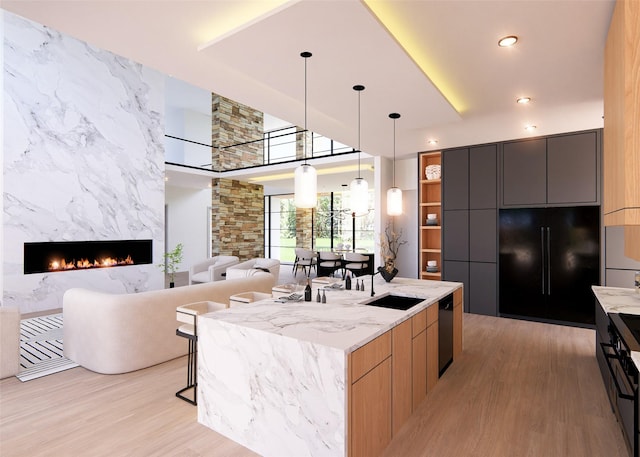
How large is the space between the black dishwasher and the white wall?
8799 mm

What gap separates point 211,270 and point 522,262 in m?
5.26

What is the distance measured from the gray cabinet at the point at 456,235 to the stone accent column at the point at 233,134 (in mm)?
6024

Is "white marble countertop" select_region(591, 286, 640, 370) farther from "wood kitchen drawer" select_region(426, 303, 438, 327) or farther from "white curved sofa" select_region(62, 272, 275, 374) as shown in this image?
"white curved sofa" select_region(62, 272, 275, 374)

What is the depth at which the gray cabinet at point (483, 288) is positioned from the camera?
5621 millimetres

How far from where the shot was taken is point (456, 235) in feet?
19.6

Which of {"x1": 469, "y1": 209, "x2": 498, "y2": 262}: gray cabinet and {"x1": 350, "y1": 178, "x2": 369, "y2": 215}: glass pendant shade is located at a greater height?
{"x1": 350, "y1": 178, "x2": 369, "y2": 215}: glass pendant shade

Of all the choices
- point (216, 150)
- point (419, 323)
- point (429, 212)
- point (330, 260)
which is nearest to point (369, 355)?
point (419, 323)

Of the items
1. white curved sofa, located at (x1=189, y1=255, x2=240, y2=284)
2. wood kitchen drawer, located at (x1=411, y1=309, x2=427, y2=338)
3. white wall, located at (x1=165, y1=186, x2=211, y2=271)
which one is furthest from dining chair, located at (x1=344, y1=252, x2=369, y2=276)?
wood kitchen drawer, located at (x1=411, y1=309, x2=427, y2=338)

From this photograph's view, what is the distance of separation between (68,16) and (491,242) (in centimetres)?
564

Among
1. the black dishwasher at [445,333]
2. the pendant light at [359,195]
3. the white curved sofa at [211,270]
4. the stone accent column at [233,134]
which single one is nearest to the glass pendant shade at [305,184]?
the pendant light at [359,195]

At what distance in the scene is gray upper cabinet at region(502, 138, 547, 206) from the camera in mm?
5238

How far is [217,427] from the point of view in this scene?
7.91 ft

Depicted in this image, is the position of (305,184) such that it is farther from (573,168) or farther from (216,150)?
(216,150)

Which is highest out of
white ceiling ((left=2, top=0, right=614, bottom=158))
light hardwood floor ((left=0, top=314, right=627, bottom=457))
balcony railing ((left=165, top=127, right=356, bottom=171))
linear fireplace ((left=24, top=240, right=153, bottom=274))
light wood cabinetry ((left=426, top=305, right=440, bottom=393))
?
balcony railing ((left=165, top=127, right=356, bottom=171))
